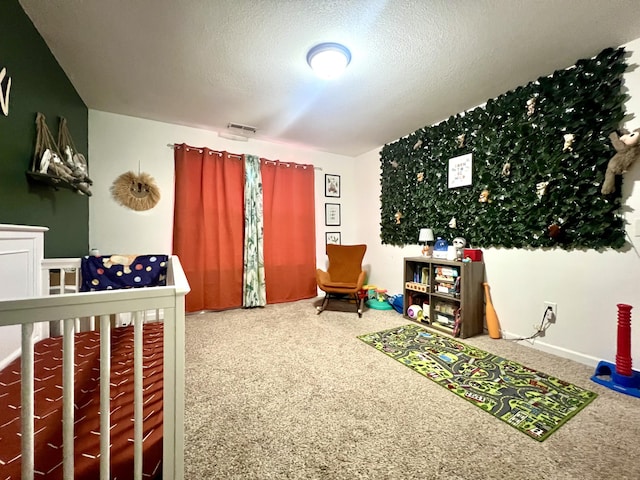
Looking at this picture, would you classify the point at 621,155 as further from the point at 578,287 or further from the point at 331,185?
the point at 331,185

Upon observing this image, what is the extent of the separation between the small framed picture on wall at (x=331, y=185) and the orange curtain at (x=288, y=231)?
321mm

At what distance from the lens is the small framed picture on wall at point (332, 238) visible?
4172 mm

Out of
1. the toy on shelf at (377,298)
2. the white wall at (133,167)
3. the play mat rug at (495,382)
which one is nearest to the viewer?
the play mat rug at (495,382)

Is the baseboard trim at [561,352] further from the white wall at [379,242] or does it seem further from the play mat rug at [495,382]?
the play mat rug at [495,382]

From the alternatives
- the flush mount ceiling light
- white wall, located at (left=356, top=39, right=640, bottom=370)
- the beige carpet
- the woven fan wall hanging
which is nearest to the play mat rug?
the beige carpet

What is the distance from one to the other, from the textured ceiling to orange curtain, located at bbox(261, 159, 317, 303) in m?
1.05

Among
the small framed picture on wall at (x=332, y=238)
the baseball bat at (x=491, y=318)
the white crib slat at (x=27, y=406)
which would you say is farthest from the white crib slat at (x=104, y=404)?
the small framed picture on wall at (x=332, y=238)

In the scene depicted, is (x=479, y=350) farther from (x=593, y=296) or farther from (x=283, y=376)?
(x=283, y=376)

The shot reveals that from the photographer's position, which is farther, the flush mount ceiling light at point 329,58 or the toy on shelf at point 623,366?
the flush mount ceiling light at point 329,58

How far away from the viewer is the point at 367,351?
220 centimetres

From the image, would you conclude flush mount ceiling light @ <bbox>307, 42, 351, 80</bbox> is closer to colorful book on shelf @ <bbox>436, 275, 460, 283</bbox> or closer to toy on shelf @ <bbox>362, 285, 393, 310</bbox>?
colorful book on shelf @ <bbox>436, 275, 460, 283</bbox>

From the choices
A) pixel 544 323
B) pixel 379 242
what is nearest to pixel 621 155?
pixel 544 323

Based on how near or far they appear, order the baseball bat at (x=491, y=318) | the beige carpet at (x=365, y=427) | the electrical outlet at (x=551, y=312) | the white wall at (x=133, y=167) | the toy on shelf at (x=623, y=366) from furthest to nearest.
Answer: the white wall at (x=133, y=167)
the baseball bat at (x=491, y=318)
the electrical outlet at (x=551, y=312)
the toy on shelf at (x=623, y=366)
the beige carpet at (x=365, y=427)

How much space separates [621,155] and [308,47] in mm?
2219
